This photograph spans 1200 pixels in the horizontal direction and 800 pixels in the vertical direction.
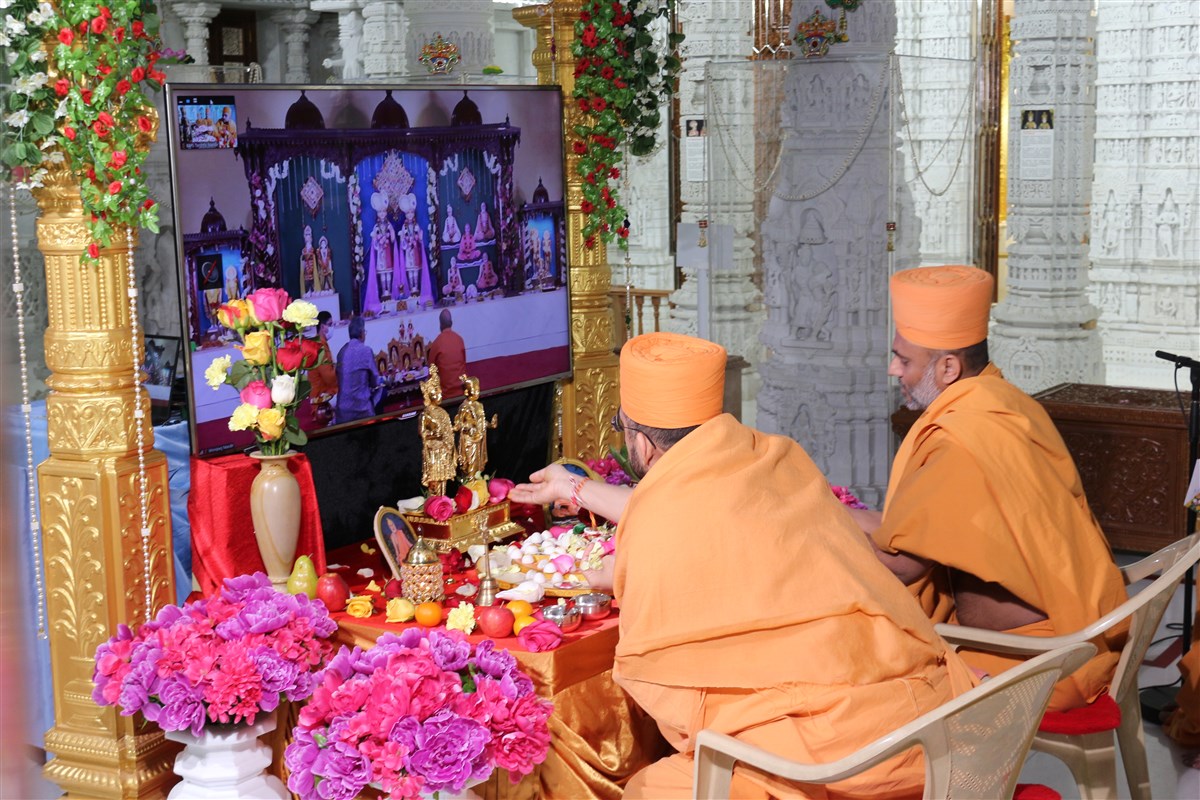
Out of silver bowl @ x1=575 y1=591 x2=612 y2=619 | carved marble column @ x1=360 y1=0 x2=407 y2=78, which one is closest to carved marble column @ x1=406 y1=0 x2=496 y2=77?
carved marble column @ x1=360 y1=0 x2=407 y2=78

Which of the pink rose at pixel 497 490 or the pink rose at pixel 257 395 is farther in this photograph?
the pink rose at pixel 497 490

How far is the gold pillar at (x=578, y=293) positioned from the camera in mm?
4645

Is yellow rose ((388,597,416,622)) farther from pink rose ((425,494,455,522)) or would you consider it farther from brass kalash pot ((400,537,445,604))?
pink rose ((425,494,455,522))

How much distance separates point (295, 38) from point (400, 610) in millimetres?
10235

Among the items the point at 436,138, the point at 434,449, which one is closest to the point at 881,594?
the point at 434,449

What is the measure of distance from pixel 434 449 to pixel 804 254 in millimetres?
3879

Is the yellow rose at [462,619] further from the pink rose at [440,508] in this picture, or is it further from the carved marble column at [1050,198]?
the carved marble column at [1050,198]

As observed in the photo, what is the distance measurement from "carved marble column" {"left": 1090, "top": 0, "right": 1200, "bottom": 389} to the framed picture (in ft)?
21.6

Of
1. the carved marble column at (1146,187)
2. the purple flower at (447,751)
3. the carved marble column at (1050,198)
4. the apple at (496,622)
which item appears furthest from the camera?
the carved marble column at (1146,187)

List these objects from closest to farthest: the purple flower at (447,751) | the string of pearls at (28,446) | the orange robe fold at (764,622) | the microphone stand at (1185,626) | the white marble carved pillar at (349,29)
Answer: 1. the orange robe fold at (764,622)
2. the purple flower at (447,751)
3. the string of pearls at (28,446)
4. the microphone stand at (1185,626)
5. the white marble carved pillar at (349,29)

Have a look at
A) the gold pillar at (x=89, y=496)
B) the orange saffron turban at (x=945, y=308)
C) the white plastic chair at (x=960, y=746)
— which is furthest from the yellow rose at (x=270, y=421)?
the orange saffron turban at (x=945, y=308)

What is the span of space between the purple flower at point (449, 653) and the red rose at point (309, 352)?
869 millimetres

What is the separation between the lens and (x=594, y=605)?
3264mm

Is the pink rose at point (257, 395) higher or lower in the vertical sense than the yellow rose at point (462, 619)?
higher
